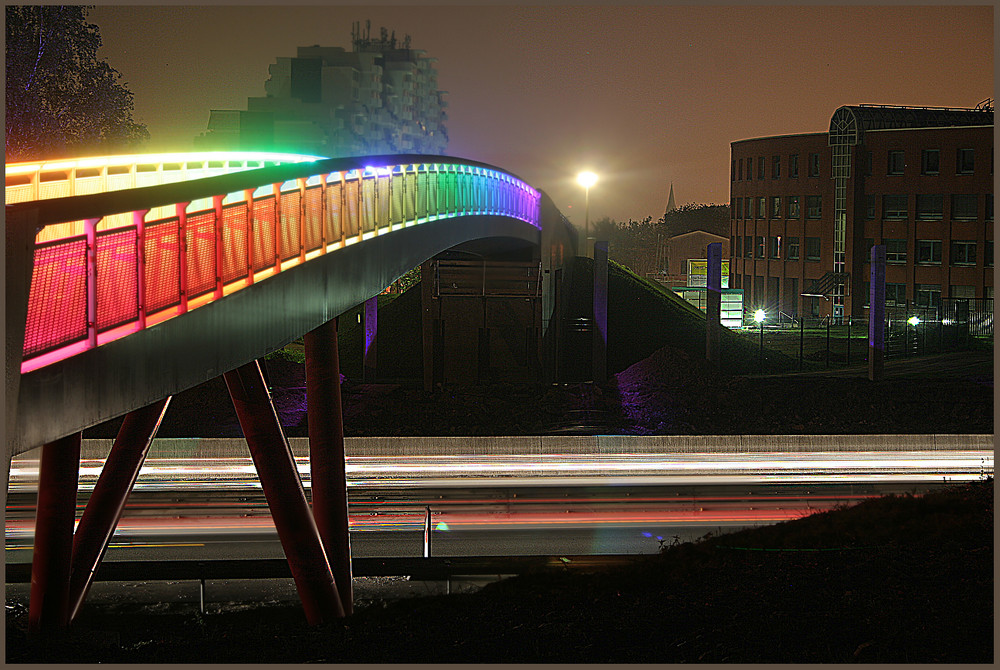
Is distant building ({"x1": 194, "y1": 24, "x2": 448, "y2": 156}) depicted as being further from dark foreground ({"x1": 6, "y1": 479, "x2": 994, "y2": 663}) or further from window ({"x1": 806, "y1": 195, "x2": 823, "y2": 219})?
dark foreground ({"x1": 6, "y1": 479, "x2": 994, "y2": 663})

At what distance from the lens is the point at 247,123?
82812mm

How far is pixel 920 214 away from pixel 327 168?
156ft

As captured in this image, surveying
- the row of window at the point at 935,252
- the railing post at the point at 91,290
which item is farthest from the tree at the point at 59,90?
the row of window at the point at 935,252

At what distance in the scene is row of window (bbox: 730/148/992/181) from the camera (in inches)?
2062

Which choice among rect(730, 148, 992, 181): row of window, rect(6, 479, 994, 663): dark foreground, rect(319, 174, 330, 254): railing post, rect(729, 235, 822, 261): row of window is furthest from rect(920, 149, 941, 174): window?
rect(319, 174, 330, 254): railing post

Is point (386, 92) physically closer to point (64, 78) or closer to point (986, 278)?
point (986, 278)

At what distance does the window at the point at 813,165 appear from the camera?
2302 inches

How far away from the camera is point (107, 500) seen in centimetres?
1217

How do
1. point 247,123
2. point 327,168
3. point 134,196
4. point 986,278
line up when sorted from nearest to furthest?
point 134,196 < point 327,168 < point 986,278 < point 247,123

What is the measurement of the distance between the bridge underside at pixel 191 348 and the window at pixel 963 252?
43.6 metres

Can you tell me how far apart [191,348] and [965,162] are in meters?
51.4

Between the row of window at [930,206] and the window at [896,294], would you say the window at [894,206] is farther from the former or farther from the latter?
the window at [896,294]

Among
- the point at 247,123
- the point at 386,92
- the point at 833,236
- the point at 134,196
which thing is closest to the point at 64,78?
the point at 134,196

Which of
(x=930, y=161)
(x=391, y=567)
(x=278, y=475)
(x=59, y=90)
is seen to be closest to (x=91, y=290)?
(x=278, y=475)
